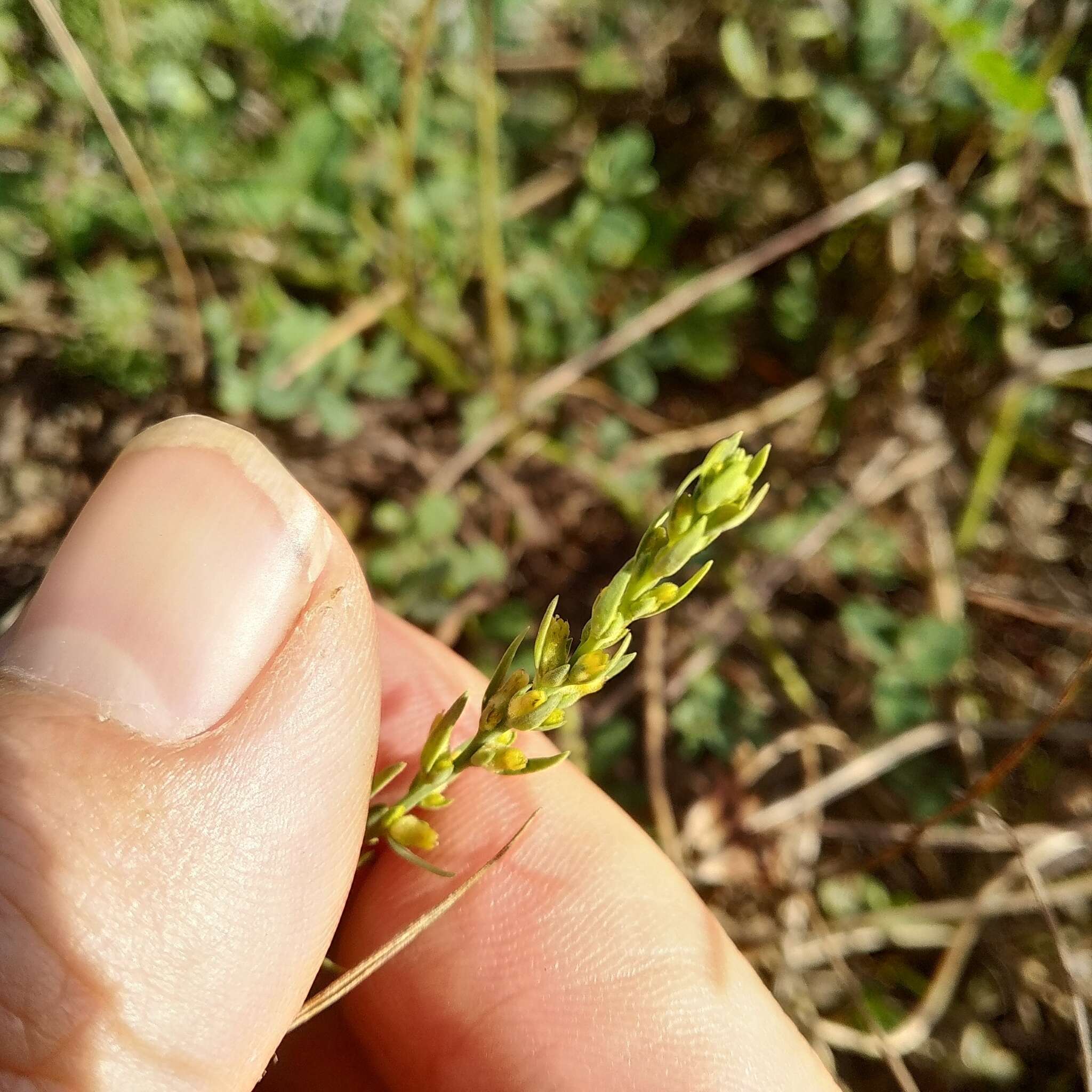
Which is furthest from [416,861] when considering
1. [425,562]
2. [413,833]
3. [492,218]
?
[492,218]

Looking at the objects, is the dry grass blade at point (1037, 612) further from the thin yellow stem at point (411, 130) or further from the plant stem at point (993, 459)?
the thin yellow stem at point (411, 130)

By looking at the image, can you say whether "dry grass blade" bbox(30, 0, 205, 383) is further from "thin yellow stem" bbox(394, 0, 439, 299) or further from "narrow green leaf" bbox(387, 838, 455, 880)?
"narrow green leaf" bbox(387, 838, 455, 880)

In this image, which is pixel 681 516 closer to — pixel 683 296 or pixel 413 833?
pixel 413 833

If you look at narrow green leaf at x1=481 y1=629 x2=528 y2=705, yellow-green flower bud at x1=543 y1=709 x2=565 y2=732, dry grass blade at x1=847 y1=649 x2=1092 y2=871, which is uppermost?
narrow green leaf at x1=481 y1=629 x2=528 y2=705

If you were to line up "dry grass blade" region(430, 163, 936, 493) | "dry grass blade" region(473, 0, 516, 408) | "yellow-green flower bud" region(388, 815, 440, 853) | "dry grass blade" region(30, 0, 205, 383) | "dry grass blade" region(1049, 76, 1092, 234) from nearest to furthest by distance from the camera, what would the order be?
"yellow-green flower bud" region(388, 815, 440, 853) < "dry grass blade" region(30, 0, 205, 383) < "dry grass blade" region(473, 0, 516, 408) < "dry grass blade" region(1049, 76, 1092, 234) < "dry grass blade" region(430, 163, 936, 493)

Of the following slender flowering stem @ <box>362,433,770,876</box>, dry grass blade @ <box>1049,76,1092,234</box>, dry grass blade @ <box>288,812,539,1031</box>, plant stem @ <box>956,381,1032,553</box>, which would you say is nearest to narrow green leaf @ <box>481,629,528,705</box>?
slender flowering stem @ <box>362,433,770,876</box>

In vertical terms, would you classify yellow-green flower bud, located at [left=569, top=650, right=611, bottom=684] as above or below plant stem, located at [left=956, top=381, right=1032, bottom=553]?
above

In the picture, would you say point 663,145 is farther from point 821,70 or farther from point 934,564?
point 934,564

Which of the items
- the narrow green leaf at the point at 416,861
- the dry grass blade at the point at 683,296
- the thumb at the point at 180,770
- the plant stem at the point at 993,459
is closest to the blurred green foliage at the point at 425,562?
the dry grass blade at the point at 683,296
